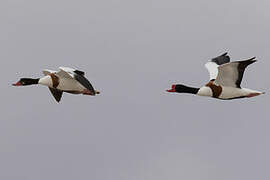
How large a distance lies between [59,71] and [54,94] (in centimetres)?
446

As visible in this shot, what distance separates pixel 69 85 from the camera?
43.5 meters

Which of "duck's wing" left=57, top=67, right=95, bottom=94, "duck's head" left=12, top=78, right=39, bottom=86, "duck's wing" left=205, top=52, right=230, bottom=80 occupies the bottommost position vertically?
"duck's head" left=12, top=78, right=39, bottom=86

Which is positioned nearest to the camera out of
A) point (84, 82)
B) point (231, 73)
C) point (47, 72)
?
point (231, 73)

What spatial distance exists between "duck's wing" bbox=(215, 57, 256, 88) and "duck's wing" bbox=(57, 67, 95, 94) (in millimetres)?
5764

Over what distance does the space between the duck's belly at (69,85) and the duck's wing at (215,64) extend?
6.15 meters

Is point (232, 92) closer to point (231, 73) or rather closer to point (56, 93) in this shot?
point (231, 73)

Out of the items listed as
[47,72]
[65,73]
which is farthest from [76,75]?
[47,72]

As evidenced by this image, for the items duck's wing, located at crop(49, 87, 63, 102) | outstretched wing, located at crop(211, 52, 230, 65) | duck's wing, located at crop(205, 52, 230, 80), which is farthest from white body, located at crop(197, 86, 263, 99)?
duck's wing, located at crop(49, 87, 63, 102)

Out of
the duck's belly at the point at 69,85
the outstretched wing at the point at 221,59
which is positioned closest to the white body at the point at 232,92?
the outstretched wing at the point at 221,59

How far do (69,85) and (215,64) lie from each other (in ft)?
24.3

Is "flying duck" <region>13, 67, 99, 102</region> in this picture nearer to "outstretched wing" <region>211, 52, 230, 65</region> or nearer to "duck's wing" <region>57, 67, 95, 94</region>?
"duck's wing" <region>57, 67, 95, 94</region>

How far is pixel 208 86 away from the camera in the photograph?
41.9 meters

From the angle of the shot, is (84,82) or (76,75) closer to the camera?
(84,82)

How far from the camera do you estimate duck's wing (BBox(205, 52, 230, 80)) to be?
143 feet
